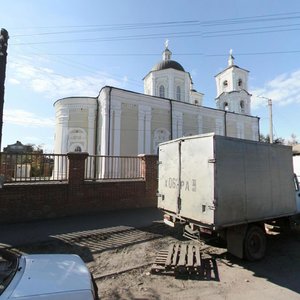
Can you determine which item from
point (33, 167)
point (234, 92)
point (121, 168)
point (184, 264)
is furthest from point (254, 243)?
point (234, 92)

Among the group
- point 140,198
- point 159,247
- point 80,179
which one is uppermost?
point 80,179

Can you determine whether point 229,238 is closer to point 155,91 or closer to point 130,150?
point 130,150

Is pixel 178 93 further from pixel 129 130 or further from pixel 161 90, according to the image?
pixel 129 130

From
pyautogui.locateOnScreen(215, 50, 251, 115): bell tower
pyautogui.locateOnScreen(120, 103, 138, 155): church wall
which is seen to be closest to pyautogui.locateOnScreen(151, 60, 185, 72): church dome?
pyautogui.locateOnScreen(215, 50, 251, 115): bell tower

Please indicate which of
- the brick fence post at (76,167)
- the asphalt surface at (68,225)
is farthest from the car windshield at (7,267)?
the brick fence post at (76,167)

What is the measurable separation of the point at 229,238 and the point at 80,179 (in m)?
6.56

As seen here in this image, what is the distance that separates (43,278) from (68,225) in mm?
6990

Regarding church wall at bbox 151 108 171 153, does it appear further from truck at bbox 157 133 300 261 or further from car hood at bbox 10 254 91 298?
car hood at bbox 10 254 91 298

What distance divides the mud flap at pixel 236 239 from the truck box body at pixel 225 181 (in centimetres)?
25

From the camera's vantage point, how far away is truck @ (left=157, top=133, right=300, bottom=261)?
6.39 metres

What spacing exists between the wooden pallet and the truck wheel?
3.03 ft

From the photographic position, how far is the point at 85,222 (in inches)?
396

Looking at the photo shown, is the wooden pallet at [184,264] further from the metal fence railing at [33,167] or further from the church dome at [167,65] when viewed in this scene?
the church dome at [167,65]

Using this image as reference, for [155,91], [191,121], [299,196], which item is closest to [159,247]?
[299,196]
